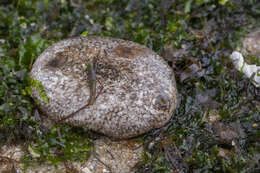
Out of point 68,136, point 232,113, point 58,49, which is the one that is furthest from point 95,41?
point 232,113

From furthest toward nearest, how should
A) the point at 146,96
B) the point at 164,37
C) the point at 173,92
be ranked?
the point at 164,37
the point at 173,92
the point at 146,96

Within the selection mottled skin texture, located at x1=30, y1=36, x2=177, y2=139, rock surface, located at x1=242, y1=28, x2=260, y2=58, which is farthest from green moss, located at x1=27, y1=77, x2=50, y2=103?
rock surface, located at x1=242, y1=28, x2=260, y2=58

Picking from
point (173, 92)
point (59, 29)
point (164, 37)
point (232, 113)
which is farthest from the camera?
point (59, 29)

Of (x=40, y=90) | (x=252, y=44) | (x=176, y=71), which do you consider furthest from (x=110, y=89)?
(x=252, y=44)

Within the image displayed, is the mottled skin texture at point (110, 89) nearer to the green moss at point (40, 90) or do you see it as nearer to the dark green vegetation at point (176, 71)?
the green moss at point (40, 90)

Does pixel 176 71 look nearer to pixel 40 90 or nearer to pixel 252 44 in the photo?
pixel 252 44

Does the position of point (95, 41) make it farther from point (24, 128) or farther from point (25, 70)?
point (24, 128)

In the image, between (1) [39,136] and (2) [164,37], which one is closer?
(1) [39,136]
